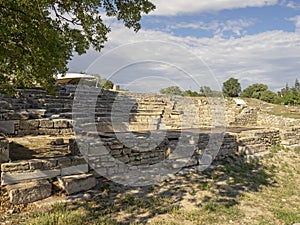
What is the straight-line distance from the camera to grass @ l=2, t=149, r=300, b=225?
4508mm

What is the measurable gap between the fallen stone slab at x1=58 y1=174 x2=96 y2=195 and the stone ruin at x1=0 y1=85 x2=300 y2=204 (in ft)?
0.06

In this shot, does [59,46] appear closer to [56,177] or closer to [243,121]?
[56,177]

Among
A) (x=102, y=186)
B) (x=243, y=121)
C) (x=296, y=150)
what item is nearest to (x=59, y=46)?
(x=102, y=186)

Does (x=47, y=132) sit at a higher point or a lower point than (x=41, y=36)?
lower

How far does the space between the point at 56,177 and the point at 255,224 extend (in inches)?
154

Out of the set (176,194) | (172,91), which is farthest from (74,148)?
(172,91)

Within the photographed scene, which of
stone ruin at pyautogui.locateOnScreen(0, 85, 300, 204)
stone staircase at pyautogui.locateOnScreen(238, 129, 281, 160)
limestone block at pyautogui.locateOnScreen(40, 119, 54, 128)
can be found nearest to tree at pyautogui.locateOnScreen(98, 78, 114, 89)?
stone ruin at pyautogui.locateOnScreen(0, 85, 300, 204)

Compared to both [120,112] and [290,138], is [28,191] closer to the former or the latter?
[120,112]

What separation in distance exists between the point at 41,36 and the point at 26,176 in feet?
8.31

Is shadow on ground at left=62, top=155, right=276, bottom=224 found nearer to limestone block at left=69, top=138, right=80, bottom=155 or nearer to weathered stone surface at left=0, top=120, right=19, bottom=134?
limestone block at left=69, top=138, right=80, bottom=155

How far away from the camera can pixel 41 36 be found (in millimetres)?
4617

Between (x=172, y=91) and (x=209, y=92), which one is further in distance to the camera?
(x=172, y=91)

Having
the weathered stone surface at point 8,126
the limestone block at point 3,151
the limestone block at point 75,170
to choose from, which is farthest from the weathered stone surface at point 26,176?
the weathered stone surface at point 8,126

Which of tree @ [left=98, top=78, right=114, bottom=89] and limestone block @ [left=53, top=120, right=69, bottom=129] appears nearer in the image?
limestone block @ [left=53, top=120, right=69, bottom=129]
